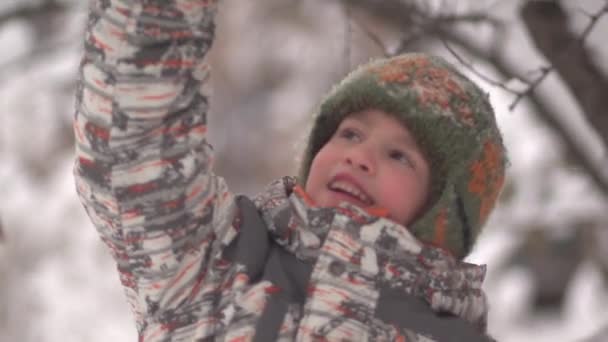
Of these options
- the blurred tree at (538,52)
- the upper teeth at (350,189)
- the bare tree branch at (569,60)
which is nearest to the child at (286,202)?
the upper teeth at (350,189)

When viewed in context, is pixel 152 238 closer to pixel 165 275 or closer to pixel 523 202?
pixel 165 275

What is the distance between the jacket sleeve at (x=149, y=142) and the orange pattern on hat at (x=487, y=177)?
0.45 meters

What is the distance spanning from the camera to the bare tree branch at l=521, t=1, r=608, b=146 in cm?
178

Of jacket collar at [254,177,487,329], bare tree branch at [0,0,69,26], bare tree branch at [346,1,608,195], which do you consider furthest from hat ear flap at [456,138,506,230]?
bare tree branch at [0,0,69,26]

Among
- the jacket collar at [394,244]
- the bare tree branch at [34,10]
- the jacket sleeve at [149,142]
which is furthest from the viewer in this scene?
the bare tree branch at [34,10]

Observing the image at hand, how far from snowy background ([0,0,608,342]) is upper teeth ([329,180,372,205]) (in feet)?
7.15

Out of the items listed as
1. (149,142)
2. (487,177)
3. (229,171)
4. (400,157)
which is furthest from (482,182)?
(229,171)

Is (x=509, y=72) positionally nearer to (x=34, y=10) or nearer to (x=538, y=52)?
(x=538, y=52)

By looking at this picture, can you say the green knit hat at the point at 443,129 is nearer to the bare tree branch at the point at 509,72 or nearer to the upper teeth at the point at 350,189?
the upper teeth at the point at 350,189

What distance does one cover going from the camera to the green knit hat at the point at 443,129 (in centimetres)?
143

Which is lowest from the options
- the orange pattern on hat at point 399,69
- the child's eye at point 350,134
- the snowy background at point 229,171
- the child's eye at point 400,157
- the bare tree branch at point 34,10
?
the child's eye at point 400,157

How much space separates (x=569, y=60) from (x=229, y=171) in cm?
311

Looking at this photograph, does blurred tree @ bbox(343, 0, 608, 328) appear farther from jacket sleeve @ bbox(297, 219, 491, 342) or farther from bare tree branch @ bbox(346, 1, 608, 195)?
jacket sleeve @ bbox(297, 219, 491, 342)

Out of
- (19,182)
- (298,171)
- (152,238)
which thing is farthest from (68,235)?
(152,238)
